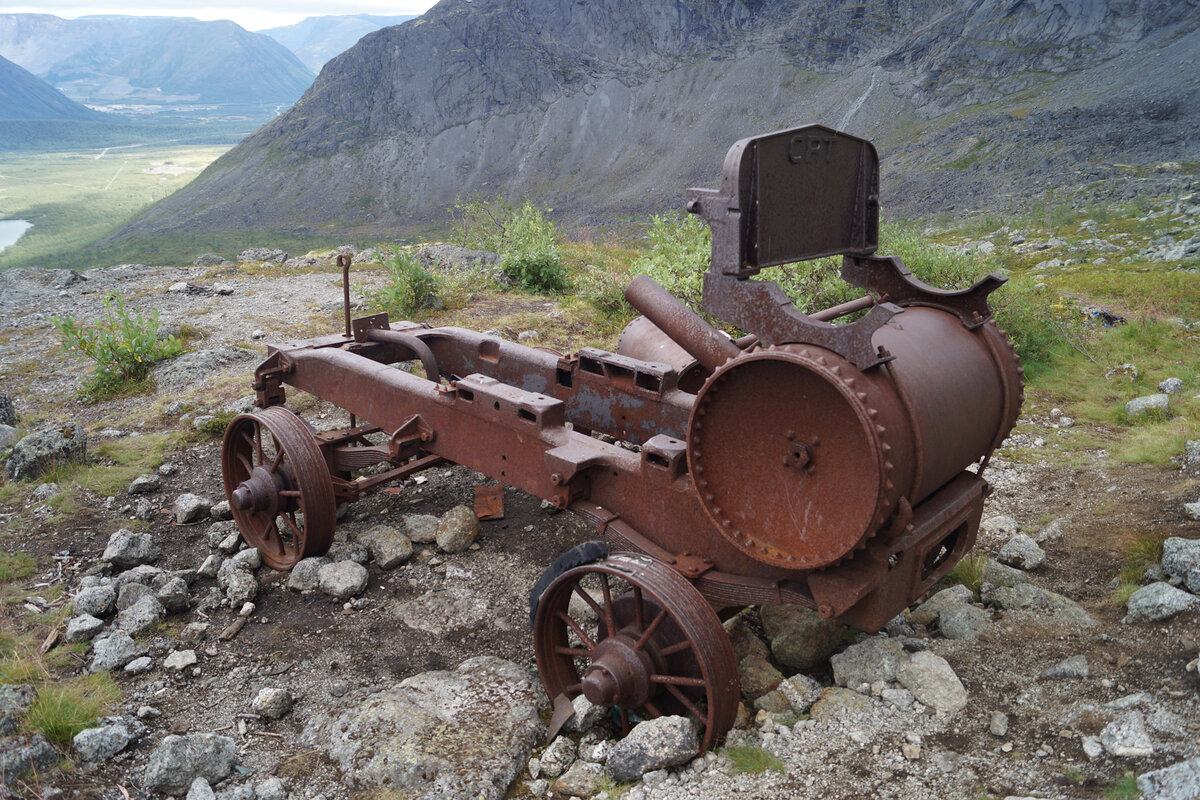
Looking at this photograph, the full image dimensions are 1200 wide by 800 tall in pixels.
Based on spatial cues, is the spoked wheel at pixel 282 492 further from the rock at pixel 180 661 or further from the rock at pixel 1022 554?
the rock at pixel 1022 554

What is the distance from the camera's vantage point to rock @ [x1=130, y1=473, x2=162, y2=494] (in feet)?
19.2

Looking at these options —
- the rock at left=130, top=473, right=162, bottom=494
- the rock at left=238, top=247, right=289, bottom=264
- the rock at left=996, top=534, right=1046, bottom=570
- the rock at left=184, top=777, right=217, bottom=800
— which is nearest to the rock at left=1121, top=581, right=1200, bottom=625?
the rock at left=996, top=534, right=1046, bottom=570

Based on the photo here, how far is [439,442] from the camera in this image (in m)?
4.59

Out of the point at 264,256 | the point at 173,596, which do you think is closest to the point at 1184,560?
the point at 173,596

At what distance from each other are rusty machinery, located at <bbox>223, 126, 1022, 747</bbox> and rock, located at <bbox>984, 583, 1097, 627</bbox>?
13.9 inches

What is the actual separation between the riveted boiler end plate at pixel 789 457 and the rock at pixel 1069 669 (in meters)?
1.16

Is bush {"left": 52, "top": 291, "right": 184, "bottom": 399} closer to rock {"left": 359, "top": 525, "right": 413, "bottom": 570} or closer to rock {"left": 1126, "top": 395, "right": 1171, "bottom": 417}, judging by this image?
rock {"left": 359, "top": 525, "right": 413, "bottom": 570}

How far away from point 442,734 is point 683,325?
2.04m

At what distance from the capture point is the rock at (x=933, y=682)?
314 cm

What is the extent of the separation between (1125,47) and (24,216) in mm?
74592

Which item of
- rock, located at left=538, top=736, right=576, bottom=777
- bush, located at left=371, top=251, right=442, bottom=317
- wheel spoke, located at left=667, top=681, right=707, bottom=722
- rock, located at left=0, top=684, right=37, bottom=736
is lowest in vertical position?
rock, located at left=538, top=736, right=576, bottom=777

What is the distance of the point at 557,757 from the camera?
324 cm

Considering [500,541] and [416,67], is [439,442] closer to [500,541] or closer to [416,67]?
[500,541]

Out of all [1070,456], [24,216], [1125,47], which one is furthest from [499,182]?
[1070,456]
